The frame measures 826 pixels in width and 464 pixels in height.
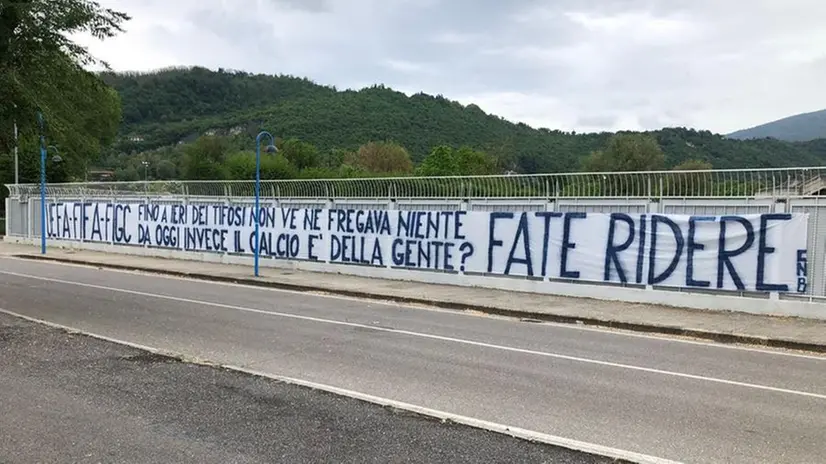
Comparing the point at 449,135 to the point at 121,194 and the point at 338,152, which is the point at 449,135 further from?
the point at 121,194

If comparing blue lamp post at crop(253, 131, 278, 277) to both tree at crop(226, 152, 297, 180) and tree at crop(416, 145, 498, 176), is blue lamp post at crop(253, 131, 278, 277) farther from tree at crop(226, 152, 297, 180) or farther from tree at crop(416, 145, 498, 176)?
tree at crop(416, 145, 498, 176)

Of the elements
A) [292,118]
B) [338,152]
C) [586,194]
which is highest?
[292,118]

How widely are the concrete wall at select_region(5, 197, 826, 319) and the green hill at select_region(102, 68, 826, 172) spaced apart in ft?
200

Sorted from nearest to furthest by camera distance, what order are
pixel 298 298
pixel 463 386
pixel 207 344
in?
pixel 463 386
pixel 207 344
pixel 298 298

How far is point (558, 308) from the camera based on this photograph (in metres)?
13.2

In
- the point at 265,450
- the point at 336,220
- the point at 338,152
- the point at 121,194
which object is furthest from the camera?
the point at 338,152

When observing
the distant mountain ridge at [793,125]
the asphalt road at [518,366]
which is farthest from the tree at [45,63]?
the distant mountain ridge at [793,125]

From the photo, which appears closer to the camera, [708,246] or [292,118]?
[708,246]

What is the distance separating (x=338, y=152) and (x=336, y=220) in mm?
69411

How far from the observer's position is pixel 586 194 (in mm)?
15195

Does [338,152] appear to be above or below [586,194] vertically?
above

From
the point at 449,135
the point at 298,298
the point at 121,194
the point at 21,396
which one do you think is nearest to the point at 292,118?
the point at 449,135

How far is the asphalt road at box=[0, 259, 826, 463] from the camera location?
5723mm

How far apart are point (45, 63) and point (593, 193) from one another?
1139cm
